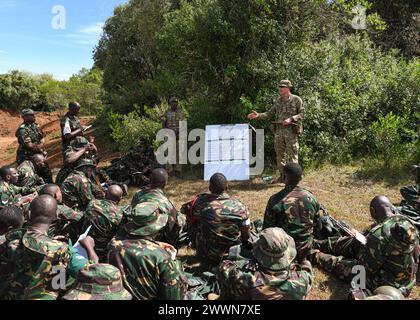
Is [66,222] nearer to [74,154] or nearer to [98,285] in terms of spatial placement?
[74,154]

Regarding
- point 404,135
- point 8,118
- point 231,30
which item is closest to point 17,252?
point 231,30

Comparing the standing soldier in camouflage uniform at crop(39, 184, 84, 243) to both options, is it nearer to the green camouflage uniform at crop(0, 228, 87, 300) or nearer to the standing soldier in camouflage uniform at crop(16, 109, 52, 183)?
the green camouflage uniform at crop(0, 228, 87, 300)

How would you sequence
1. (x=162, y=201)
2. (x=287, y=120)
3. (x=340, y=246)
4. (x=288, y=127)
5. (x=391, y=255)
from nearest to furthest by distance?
(x=391, y=255), (x=162, y=201), (x=340, y=246), (x=287, y=120), (x=288, y=127)

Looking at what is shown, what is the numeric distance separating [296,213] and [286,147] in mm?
3871

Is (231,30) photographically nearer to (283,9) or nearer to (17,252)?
(283,9)

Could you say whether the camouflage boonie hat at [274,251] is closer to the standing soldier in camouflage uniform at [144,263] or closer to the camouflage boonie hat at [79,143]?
the standing soldier in camouflage uniform at [144,263]

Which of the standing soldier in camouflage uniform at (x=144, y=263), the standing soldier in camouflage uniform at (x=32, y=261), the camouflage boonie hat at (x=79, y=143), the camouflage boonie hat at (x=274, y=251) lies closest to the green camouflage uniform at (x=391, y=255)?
the camouflage boonie hat at (x=274, y=251)

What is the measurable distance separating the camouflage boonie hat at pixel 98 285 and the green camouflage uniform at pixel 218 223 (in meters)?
1.78

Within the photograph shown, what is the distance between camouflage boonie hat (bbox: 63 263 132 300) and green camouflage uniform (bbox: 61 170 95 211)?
3000mm

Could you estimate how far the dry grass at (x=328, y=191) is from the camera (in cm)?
673

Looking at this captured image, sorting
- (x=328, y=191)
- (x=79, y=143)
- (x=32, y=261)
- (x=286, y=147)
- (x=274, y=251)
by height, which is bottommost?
(x=328, y=191)

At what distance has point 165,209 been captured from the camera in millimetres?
4332

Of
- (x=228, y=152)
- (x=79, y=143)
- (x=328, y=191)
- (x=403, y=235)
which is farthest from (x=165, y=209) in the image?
(x=328, y=191)

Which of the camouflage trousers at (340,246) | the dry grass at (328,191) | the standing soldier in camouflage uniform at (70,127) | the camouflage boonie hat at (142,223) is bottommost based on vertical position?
the camouflage trousers at (340,246)
